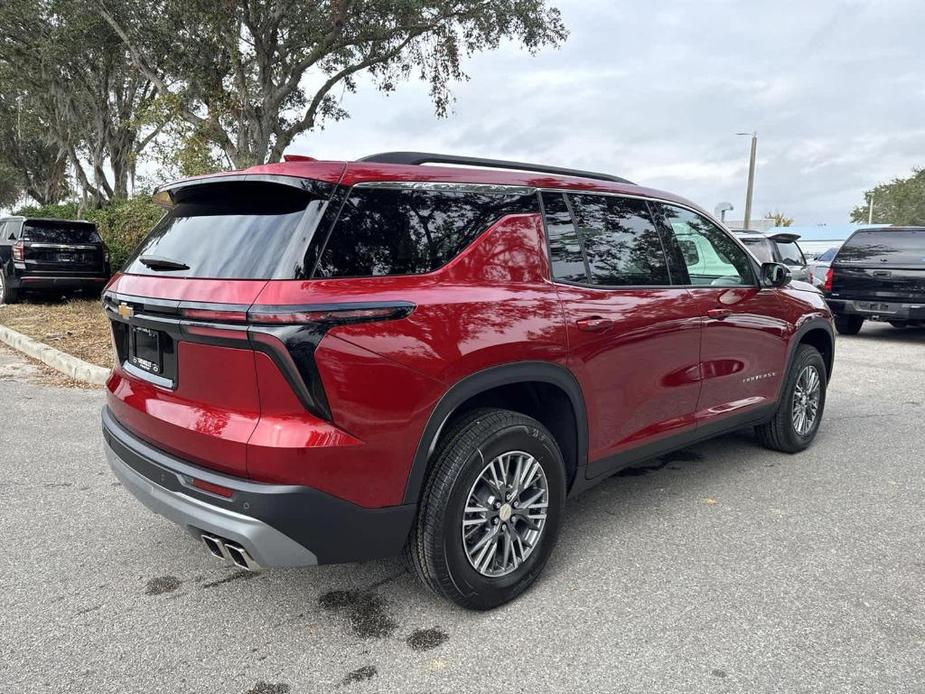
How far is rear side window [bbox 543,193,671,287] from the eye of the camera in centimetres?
300

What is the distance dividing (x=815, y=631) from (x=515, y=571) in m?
1.15

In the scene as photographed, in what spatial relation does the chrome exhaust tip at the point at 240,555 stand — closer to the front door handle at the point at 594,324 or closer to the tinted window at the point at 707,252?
the front door handle at the point at 594,324

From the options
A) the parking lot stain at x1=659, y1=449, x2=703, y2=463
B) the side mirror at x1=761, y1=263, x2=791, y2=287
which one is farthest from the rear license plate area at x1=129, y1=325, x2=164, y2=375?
the side mirror at x1=761, y1=263, x2=791, y2=287

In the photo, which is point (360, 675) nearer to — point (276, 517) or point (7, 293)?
point (276, 517)

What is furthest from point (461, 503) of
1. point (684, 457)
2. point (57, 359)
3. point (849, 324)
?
point (849, 324)

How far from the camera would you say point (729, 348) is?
3.86m

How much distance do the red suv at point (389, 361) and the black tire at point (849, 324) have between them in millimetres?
9036

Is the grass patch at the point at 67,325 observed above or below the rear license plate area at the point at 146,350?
below

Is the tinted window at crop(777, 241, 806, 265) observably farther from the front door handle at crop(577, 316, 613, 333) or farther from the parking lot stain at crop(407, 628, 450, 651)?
the parking lot stain at crop(407, 628, 450, 651)

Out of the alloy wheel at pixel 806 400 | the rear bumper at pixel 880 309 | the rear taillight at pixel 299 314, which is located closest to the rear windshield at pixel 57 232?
the rear taillight at pixel 299 314

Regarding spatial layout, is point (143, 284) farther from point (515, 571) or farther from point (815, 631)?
point (815, 631)

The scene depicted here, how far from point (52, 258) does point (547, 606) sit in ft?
38.5

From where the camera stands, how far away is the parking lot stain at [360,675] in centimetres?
228

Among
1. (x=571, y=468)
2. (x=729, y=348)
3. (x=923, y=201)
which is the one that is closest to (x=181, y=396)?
(x=571, y=468)
